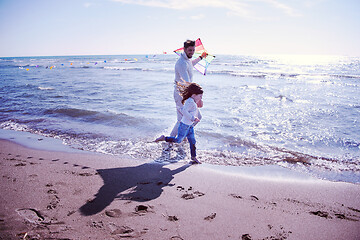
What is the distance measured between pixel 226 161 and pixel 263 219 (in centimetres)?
189

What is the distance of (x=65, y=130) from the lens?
245 inches

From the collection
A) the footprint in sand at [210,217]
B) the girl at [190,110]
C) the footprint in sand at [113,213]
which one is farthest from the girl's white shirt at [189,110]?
the footprint in sand at [113,213]

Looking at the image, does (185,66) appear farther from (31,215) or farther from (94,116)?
(94,116)

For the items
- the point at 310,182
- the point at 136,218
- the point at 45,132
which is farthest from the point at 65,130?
the point at 310,182

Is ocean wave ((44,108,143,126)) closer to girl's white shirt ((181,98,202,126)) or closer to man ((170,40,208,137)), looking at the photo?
man ((170,40,208,137))

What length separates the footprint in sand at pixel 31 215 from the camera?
2348 mm

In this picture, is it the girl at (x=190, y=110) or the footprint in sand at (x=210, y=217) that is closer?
the footprint in sand at (x=210, y=217)

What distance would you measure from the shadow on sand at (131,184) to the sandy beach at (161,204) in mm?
12

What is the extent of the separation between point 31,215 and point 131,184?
129 centimetres

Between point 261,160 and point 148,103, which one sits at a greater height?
point 148,103

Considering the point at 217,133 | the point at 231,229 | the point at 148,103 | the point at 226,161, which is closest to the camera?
the point at 231,229

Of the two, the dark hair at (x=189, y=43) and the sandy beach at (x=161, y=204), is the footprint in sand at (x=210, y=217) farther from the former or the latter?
the dark hair at (x=189, y=43)

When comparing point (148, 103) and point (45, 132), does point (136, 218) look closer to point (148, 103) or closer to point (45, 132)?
point (45, 132)

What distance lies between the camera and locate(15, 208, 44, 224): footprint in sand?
7.70 ft
